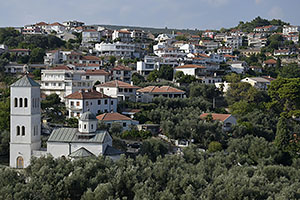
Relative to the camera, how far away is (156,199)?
23.5 m

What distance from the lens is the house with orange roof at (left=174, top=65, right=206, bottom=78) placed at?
220ft

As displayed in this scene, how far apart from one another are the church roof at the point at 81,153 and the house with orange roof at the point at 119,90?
20.9 meters

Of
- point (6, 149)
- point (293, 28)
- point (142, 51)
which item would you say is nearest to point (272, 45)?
point (293, 28)

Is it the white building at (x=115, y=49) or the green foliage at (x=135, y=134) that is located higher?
the white building at (x=115, y=49)

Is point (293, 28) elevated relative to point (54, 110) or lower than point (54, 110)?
elevated

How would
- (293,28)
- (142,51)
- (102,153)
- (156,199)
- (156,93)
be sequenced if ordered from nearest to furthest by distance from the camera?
(156,199) < (102,153) < (156,93) < (142,51) < (293,28)

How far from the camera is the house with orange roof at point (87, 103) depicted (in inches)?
1762

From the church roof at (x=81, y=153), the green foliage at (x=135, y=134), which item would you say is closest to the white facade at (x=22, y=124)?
the church roof at (x=81, y=153)

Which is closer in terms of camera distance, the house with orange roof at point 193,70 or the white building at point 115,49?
the house with orange roof at point 193,70

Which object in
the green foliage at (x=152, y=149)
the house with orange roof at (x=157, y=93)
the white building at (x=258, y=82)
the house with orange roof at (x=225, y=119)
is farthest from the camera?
the white building at (x=258, y=82)

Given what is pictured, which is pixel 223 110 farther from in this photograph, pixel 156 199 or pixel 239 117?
pixel 156 199

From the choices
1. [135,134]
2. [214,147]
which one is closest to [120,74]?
[135,134]

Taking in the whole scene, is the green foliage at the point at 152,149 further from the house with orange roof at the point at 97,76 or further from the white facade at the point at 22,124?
the house with orange roof at the point at 97,76

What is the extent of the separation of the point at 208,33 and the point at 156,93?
8258cm
